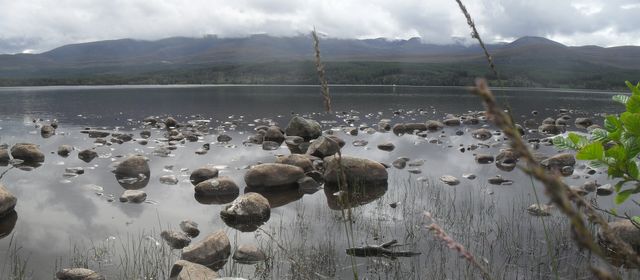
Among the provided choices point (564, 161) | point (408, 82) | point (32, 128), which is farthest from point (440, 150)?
point (408, 82)

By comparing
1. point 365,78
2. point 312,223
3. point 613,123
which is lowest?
point 312,223

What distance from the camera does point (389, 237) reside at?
9945 millimetres

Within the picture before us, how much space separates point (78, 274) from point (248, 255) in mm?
2811

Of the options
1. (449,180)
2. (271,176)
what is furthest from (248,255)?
(449,180)

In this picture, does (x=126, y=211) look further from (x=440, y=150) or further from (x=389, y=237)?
(x=440, y=150)

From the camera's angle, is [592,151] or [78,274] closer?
[592,151]

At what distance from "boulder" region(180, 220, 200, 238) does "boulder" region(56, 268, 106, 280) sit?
263 cm

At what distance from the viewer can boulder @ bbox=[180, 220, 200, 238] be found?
10.3 m

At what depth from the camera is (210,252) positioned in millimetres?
8523

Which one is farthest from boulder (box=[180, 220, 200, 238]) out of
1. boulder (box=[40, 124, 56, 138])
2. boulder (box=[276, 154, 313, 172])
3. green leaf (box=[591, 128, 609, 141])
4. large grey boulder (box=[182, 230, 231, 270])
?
boulder (box=[40, 124, 56, 138])

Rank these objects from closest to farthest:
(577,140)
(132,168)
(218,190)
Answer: (577,140) < (218,190) < (132,168)

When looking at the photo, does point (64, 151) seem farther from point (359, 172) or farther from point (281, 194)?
point (359, 172)

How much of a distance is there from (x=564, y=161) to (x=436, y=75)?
154m

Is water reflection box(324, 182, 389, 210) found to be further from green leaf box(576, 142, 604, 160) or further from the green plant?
green leaf box(576, 142, 604, 160)
